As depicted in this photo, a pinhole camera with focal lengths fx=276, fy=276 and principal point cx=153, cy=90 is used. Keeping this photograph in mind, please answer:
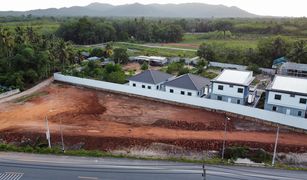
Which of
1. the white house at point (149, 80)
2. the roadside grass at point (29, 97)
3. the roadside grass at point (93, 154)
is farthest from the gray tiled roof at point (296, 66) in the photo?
the roadside grass at point (29, 97)

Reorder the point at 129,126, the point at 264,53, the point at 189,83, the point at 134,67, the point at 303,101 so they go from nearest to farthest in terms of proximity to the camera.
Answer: the point at 303,101 < the point at 129,126 < the point at 189,83 < the point at 264,53 < the point at 134,67

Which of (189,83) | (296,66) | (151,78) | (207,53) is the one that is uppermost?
(207,53)

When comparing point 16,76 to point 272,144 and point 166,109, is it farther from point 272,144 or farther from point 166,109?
point 272,144

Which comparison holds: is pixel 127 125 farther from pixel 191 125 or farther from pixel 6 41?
pixel 6 41

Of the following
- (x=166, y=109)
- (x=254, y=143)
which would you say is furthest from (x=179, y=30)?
(x=254, y=143)

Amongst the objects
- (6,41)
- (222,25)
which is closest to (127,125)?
(6,41)

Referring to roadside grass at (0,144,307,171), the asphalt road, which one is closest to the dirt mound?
roadside grass at (0,144,307,171)
